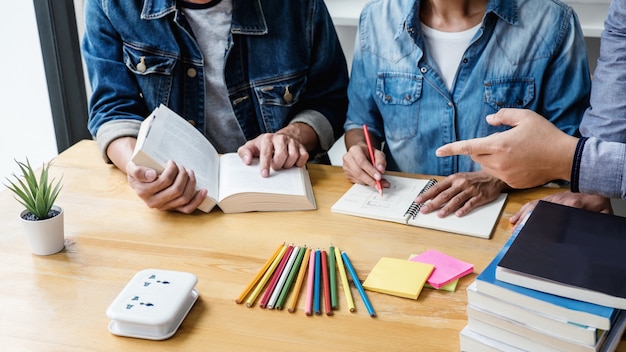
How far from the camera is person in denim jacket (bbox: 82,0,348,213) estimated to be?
1652mm

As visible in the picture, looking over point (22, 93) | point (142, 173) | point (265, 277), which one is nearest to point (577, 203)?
point (265, 277)

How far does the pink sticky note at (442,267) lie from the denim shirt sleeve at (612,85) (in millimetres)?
500

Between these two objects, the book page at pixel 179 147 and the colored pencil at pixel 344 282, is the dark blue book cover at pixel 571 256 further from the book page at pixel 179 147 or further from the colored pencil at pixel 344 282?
the book page at pixel 179 147

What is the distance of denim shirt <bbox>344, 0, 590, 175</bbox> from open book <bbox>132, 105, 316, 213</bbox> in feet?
1.13

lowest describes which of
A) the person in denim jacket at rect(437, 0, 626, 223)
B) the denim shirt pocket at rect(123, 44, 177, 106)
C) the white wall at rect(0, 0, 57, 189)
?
the white wall at rect(0, 0, 57, 189)

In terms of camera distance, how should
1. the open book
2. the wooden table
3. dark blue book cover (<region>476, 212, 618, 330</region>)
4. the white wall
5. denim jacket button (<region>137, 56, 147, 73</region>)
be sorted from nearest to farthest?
dark blue book cover (<region>476, 212, 618, 330</region>) < the wooden table < the open book < denim jacket button (<region>137, 56, 147, 73</region>) < the white wall

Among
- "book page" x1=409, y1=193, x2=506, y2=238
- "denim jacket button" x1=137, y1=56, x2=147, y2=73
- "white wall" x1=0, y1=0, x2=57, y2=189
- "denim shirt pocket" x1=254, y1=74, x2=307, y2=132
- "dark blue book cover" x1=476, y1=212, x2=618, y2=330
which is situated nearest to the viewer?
"dark blue book cover" x1=476, y1=212, x2=618, y2=330

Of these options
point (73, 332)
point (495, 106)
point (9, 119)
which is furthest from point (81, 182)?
point (9, 119)

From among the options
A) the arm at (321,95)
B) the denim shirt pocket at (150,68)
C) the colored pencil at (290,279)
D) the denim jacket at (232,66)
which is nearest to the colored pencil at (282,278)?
the colored pencil at (290,279)

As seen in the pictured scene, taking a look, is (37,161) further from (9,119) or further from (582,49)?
(582,49)

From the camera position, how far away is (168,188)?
1335 millimetres

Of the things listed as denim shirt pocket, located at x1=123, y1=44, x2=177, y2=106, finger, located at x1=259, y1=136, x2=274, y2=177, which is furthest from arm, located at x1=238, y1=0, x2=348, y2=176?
denim shirt pocket, located at x1=123, y1=44, x2=177, y2=106

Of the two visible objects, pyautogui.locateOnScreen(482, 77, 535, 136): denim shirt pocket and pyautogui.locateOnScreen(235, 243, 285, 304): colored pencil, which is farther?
pyautogui.locateOnScreen(482, 77, 535, 136): denim shirt pocket

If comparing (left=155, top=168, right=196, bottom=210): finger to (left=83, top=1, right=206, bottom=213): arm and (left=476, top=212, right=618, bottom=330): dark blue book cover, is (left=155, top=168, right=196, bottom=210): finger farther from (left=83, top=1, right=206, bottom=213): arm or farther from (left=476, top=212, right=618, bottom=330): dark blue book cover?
(left=476, top=212, right=618, bottom=330): dark blue book cover
